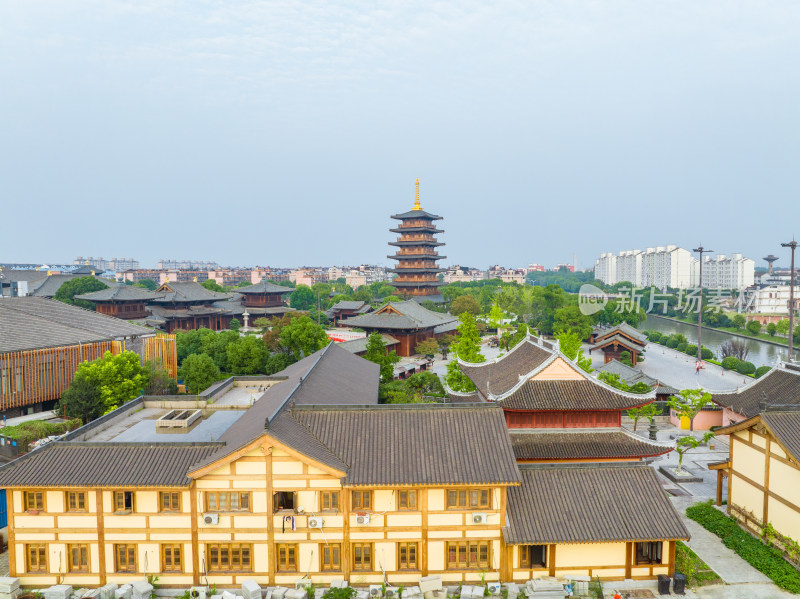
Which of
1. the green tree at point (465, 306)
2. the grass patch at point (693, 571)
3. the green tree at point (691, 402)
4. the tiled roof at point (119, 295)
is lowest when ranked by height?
the grass patch at point (693, 571)

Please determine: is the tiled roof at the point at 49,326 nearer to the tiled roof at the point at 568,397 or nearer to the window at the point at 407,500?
the window at the point at 407,500

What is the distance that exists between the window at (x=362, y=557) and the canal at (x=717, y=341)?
44.2 m

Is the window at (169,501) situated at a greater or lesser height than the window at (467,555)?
greater

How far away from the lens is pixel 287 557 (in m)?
14.8

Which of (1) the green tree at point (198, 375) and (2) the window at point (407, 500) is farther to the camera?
(1) the green tree at point (198, 375)

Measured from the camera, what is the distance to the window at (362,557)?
1481 cm

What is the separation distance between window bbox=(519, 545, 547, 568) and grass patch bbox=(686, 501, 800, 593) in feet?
21.6

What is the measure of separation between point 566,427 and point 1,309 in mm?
33909

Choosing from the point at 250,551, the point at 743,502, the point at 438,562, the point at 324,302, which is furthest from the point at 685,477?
the point at 324,302

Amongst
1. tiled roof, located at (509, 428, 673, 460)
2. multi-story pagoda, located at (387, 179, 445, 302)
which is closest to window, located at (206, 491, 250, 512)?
tiled roof, located at (509, 428, 673, 460)

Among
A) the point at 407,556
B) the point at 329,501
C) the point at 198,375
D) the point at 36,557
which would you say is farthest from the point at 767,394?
the point at 198,375

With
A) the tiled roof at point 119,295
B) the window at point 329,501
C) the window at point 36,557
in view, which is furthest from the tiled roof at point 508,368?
the tiled roof at point 119,295

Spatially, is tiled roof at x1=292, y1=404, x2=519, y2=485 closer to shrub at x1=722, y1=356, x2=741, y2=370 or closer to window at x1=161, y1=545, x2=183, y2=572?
window at x1=161, y1=545, x2=183, y2=572

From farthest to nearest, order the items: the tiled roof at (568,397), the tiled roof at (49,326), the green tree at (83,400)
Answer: the tiled roof at (49,326)
the green tree at (83,400)
the tiled roof at (568,397)
